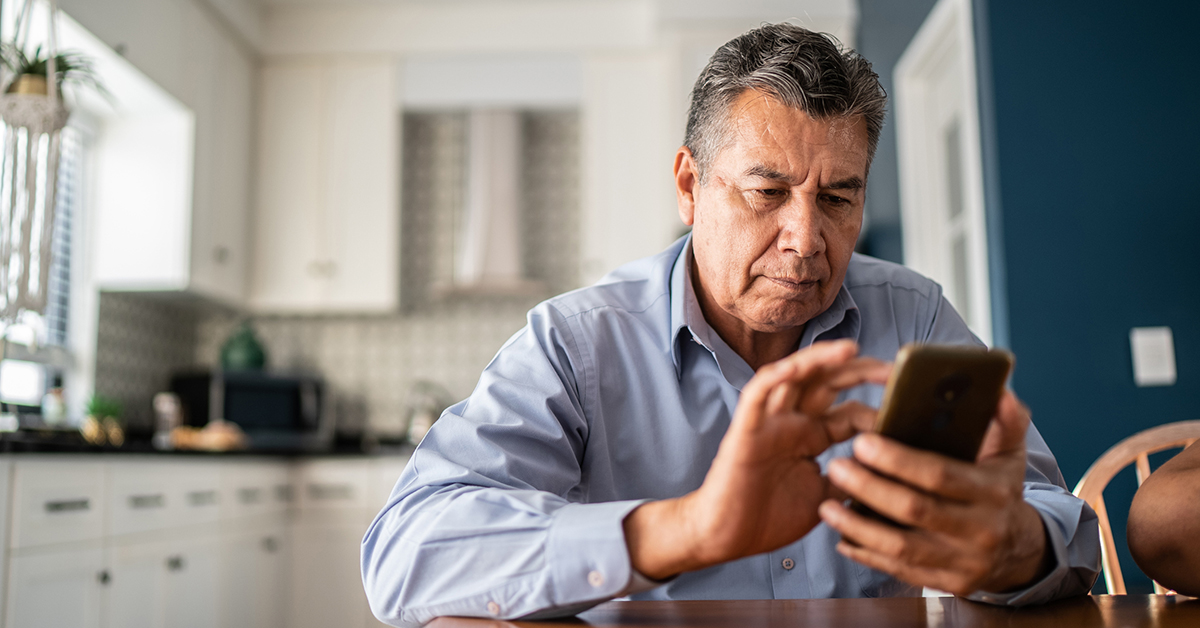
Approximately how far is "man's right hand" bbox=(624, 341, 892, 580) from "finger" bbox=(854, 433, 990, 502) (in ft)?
0.14

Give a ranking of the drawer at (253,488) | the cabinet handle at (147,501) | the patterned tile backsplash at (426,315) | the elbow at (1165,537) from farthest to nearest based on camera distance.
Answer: the patterned tile backsplash at (426,315), the drawer at (253,488), the cabinet handle at (147,501), the elbow at (1165,537)

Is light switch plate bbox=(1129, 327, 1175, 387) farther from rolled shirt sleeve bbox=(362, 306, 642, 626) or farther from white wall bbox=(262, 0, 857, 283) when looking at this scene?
white wall bbox=(262, 0, 857, 283)

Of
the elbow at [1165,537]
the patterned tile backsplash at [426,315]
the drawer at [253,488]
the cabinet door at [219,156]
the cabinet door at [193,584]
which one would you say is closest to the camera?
the elbow at [1165,537]

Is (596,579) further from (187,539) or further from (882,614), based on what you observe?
(187,539)

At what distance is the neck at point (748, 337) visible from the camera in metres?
1.21

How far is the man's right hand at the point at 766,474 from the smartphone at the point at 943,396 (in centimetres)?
4

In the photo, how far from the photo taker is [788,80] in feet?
3.36

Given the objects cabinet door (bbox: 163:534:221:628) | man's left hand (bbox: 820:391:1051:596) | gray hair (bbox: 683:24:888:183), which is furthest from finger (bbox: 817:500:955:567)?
cabinet door (bbox: 163:534:221:628)

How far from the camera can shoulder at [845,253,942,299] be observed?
125cm

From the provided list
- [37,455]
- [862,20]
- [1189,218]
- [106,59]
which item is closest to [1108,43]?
[1189,218]

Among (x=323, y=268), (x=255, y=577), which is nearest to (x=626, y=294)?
(x=255, y=577)

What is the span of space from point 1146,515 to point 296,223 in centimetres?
393

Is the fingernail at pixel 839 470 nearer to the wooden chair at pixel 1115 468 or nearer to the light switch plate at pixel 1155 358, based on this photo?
the wooden chair at pixel 1115 468

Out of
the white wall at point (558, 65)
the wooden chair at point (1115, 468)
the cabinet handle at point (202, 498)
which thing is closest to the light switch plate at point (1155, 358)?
the wooden chair at point (1115, 468)
